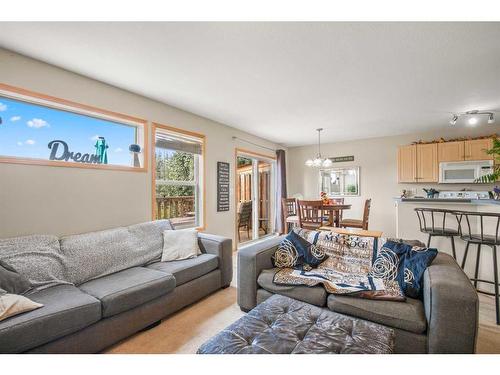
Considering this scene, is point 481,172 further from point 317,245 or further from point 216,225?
point 216,225

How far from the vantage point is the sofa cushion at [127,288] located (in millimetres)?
1737

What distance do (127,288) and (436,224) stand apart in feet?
11.2

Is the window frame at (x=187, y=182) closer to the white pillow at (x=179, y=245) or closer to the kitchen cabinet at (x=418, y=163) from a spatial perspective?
the white pillow at (x=179, y=245)

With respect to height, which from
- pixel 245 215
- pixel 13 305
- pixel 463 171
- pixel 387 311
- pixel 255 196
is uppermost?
pixel 463 171

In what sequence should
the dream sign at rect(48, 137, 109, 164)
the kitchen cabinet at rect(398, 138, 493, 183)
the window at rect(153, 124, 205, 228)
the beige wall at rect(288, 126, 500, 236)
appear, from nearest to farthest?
the dream sign at rect(48, 137, 109, 164)
the window at rect(153, 124, 205, 228)
the kitchen cabinet at rect(398, 138, 493, 183)
the beige wall at rect(288, 126, 500, 236)

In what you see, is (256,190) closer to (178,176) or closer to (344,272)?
(178,176)

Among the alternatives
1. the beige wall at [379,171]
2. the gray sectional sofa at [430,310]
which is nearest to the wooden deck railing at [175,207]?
the gray sectional sofa at [430,310]

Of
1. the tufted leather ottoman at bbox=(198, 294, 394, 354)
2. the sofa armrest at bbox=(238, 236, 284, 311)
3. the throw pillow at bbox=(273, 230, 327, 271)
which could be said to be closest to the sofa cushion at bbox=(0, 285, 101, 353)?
the tufted leather ottoman at bbox=(198, 294, 394, 354)

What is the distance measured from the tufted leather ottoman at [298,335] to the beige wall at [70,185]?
204 cm

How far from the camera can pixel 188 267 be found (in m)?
2.38

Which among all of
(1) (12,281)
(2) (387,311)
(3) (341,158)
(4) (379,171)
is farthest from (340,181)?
(1) (12,281)

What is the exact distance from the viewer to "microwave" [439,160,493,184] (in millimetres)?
4188

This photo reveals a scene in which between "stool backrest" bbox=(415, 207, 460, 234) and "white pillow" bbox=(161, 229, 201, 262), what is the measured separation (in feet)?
8.81

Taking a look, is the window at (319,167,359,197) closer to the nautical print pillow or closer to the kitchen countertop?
the kitchen countertop
